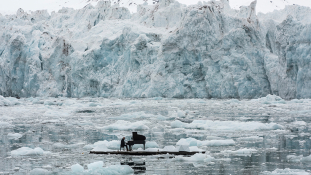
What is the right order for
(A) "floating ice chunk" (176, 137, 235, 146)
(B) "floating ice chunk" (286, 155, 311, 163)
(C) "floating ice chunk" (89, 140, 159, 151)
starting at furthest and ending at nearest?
1. (A) "floating ice chunk" (176, 137, 235, 146)
2. (C) "floating ice chunk" (89, 140, 159, 151)
3. (B) "floating ice chunk" (286, 155, 311, 163)

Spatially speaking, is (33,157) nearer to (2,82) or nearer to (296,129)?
(296,129)

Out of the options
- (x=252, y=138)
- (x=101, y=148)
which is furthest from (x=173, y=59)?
(x=101, y=148)

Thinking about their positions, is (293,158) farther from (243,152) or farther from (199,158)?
(199,158)

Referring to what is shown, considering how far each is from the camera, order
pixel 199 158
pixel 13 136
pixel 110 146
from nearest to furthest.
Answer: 1. pixel 199 158
2. pixel 110 146
3. pixel 13 136

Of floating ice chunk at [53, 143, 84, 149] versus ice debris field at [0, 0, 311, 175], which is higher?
ice debris field at [0, 0, 311, 175]

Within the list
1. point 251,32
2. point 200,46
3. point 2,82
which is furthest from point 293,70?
point 2,82

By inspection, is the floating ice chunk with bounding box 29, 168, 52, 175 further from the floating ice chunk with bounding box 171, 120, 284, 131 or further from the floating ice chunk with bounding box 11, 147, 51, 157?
the floating ice chunk with bounding box 171, 120, 284, 131

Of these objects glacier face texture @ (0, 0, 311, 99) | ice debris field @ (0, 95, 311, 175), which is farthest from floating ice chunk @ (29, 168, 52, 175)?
glacier face texture @ (0, 0, 311, 99)

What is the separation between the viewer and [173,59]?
42.0 meters

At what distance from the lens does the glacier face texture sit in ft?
127

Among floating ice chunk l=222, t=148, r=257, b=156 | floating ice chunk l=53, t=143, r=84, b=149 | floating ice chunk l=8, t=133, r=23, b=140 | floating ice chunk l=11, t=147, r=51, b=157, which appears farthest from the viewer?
floating ice chunk l=8, t=133, r=23, b=140

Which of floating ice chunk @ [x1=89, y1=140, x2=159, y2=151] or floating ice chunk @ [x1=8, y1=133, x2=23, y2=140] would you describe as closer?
floating ice chunk @ [x1=89, y1=140, x2=159, y2=151]

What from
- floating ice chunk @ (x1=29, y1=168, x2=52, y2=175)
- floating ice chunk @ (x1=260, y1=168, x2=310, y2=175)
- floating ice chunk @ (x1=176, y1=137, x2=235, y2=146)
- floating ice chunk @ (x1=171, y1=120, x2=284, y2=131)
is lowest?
floating ice chunk @ (x1=29, y1=168, x2=52, y2=175)

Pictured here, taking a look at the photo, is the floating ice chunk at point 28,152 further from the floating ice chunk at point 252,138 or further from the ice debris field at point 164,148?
the floating ice chunk at point 252,138
